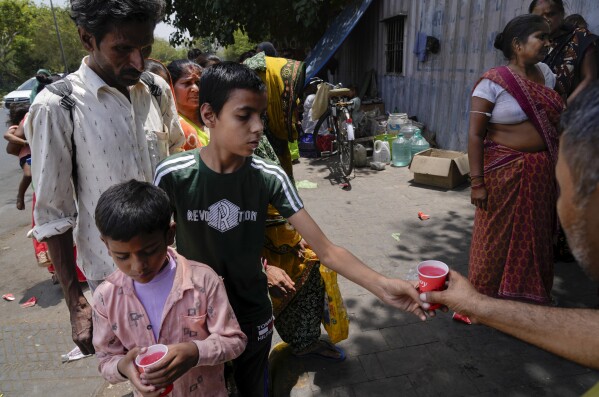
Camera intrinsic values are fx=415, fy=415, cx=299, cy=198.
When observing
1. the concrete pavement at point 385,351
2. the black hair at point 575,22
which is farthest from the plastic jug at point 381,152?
the black hair at point 575,22

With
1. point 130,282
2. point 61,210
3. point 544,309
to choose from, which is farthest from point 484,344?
point 61,210

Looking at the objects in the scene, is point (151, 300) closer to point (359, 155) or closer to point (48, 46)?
point (359, 155)

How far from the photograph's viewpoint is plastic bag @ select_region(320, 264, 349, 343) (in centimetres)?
262

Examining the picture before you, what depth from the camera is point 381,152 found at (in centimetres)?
779

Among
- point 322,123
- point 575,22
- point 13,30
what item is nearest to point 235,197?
point 575,22

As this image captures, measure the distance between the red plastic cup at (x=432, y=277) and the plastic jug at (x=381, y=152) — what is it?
6.12 meters

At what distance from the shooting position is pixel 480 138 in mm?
2863

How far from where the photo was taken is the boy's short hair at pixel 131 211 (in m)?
1.45

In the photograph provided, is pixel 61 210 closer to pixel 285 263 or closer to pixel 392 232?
pixel 285 263

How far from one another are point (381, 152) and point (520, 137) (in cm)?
506

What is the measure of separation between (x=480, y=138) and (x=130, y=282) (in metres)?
2.41

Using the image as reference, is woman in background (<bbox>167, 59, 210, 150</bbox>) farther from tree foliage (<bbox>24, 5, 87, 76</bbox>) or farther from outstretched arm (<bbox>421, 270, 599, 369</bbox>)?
tree foliage (<bbox>24, 5, 87, 76</bbox>)

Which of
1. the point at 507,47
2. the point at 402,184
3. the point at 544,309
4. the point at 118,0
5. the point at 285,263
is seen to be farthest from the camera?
the point at 402,184

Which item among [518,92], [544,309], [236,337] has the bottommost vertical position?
[236,337]
